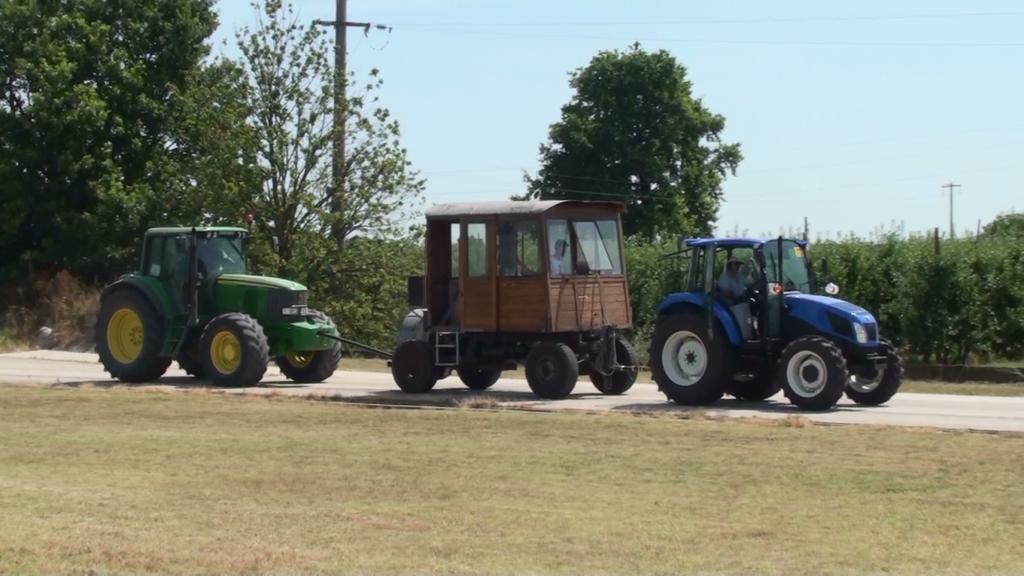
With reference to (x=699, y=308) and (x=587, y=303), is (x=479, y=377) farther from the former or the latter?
(x=699, y=308)

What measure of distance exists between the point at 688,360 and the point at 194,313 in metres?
7.73

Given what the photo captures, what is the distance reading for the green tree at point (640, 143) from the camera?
58094mm

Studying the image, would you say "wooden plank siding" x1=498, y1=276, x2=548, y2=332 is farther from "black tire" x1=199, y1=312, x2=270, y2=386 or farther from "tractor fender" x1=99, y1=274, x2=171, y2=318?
"tractor fender" x1=99, y1=274, x2=171, y2=318

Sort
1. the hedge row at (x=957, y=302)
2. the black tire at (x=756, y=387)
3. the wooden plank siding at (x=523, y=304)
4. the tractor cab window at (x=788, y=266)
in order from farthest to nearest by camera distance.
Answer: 1. the hedge row at (x=957, y=302)
2. the wooden plank siding at (x=523, y=304)
3. the black tire at (x=756, y=387)
4. the tractor cab window at (x=788, y=266)

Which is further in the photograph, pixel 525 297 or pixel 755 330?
pixel 525 297

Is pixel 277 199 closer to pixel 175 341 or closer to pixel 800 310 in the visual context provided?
pixel 175 341

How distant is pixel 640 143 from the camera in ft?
193

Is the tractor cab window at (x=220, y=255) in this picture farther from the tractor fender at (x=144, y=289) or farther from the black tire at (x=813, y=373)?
the black tire at (x=813, y=373)

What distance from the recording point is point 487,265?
68.8 feet

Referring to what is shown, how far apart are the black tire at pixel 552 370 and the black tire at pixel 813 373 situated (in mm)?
2782

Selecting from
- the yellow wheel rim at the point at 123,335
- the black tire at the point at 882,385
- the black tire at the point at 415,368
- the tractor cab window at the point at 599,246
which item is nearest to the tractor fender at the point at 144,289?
the yellow wheel rim at the point at 123,335

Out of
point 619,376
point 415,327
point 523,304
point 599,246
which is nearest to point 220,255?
point 415,327

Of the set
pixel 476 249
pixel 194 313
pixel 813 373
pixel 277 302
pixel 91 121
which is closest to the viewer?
pixel 813 373

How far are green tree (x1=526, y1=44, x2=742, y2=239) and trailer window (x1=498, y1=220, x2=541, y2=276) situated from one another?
36.7 meters
